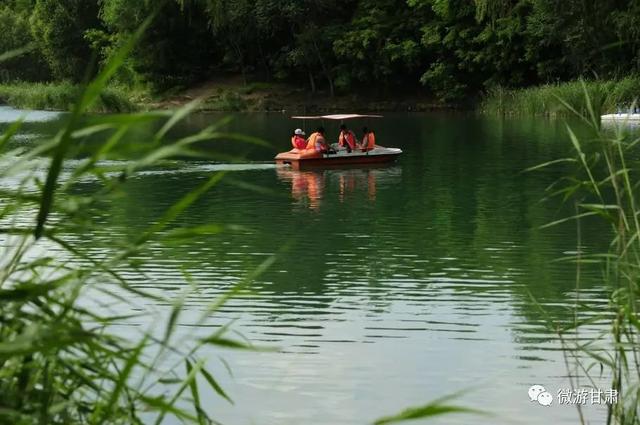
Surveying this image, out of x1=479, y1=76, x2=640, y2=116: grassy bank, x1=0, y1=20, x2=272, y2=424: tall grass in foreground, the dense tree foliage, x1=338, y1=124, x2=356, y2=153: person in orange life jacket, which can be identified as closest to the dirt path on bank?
the dense tree foliage

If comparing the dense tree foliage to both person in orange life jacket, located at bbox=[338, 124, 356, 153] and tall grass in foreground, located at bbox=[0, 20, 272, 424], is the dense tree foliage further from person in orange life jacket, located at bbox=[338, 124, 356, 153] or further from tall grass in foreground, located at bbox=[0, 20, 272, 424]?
tall grass in foreground, located at bbox=[0, 20, 272, 424]

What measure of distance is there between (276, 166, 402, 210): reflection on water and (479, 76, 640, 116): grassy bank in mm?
8132

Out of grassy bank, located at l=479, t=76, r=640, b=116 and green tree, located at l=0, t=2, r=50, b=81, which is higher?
green tree, located at l=0, t=2, r=50, b=81

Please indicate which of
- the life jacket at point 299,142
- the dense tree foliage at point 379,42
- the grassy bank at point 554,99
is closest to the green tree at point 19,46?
the dense tree foliage at point 379,42

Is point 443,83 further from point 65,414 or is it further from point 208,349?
point 65,414

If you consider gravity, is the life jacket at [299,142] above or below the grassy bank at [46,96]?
above

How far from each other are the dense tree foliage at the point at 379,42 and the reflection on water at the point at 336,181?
61.9ft

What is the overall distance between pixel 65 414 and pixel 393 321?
5.92m

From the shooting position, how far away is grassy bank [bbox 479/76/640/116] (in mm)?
34719

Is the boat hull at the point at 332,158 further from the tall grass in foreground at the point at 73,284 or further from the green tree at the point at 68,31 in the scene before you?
the green tree at the point at 68,31

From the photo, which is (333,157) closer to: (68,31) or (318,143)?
(318,143)

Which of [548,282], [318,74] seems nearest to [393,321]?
[548,282]

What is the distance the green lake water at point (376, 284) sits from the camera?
7.19 meters

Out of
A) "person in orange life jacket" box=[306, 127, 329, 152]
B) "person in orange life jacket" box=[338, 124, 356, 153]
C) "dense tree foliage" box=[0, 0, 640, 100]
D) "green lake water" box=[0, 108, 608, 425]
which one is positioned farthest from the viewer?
"dense tree foliage" box=[0, 0, 640, 100]
